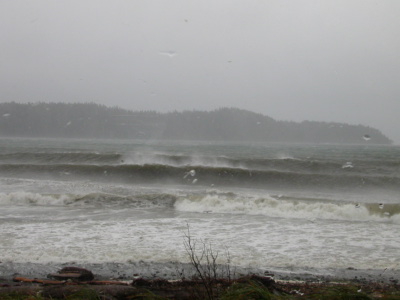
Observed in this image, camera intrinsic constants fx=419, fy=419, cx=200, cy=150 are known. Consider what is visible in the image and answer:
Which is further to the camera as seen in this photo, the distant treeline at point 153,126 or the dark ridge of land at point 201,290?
the distant treeline at point 153,126

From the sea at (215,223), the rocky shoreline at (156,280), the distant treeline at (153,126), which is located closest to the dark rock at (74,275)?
the rocky shoreline at (156,280)

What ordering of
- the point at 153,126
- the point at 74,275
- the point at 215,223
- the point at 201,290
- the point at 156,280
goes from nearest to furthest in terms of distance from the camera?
1. the point at 201,290
2. the point at 156,280
3. the point at 74,275
4. the point at 215,223
5. the point at 153,126

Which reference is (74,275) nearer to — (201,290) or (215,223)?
(201,290)

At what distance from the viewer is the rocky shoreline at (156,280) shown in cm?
480

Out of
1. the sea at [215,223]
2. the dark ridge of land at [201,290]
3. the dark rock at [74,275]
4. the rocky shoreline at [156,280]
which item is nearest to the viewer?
the dark ridge of land at [201,290]

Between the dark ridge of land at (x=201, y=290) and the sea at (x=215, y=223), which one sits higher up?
the dark ridge of land at (x=201, y=290)

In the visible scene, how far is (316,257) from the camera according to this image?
23.6ft

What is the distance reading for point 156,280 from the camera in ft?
18.2

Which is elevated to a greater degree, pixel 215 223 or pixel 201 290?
pixel 201 290

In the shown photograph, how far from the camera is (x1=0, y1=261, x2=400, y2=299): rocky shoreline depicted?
480 centimetres

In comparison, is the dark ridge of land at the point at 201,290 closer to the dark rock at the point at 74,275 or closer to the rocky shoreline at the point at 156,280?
the rocky shoreline at the point at 156,280

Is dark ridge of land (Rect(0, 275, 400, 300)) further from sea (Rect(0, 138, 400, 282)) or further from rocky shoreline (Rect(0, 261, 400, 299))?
sea (Rect(0, 138, 400, 282))

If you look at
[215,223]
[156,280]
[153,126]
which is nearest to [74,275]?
[156,280]

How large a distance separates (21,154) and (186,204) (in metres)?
20.3
